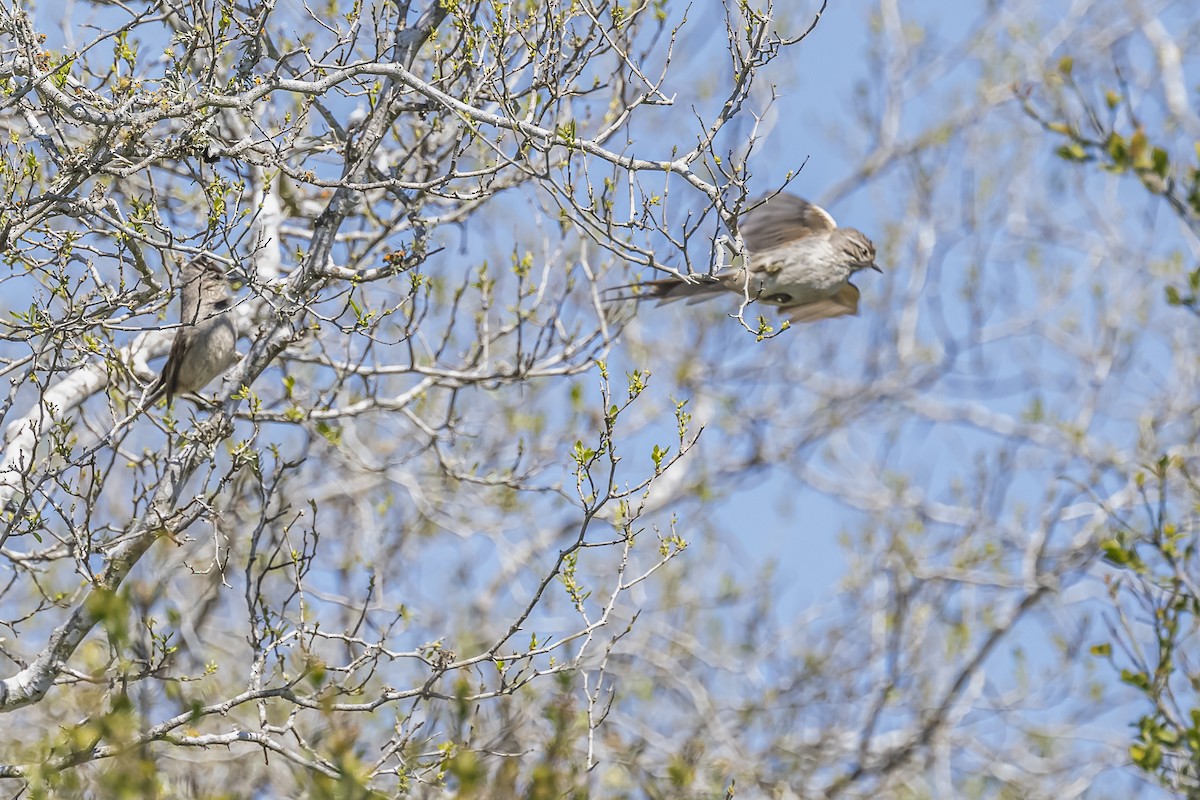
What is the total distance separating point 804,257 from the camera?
746 cm

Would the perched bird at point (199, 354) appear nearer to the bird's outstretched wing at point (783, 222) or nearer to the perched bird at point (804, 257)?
the perched bird at point (804, 257)

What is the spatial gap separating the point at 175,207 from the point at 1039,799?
830 cm

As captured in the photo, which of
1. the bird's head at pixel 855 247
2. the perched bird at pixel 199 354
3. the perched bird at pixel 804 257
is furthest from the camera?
the bird's head at pixel 855 247

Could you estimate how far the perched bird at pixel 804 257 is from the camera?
743 cm

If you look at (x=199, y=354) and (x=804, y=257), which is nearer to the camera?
(x=199, y=354)

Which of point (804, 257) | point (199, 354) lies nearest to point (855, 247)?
point (804, 257)

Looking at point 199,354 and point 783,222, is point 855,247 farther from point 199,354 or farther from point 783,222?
point 199,354

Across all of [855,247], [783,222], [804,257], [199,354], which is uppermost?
[783,222]

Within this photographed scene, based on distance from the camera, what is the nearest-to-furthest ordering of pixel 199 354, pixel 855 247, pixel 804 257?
pixel 199 354 → pixel 804 257 → pixel 855 247

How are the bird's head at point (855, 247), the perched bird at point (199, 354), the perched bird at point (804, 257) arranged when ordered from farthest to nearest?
the bird's head at point (855, 247), the perched bird at point (804, 257), the perched bird at point (199, 354)

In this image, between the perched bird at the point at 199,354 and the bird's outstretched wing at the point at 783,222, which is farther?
the bird's outstretched wing at the point at 783,222

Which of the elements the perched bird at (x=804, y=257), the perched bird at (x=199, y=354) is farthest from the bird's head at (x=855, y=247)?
the perched bird at (x=199, y=354)

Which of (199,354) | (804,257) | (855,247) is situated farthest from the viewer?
(855,247)

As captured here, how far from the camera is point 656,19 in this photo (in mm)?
5973
